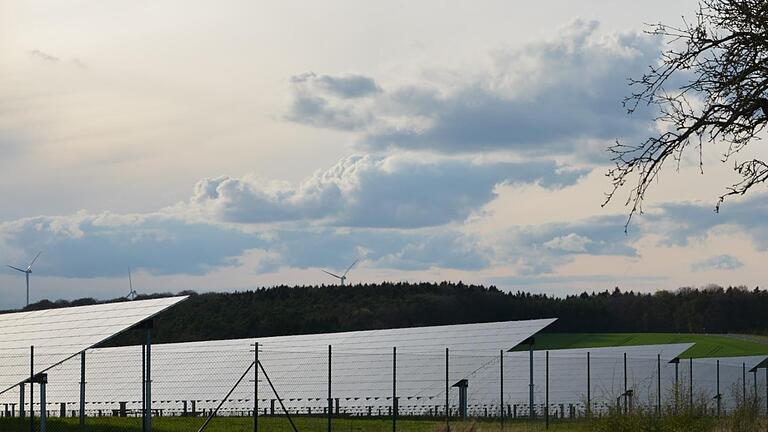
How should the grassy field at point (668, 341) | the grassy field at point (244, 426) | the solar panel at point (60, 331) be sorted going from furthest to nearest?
the grassy field at point (668, 341) → the grassy field at point (244, 426) → the solar panel at point (60, 331)

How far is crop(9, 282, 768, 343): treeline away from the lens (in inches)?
4188

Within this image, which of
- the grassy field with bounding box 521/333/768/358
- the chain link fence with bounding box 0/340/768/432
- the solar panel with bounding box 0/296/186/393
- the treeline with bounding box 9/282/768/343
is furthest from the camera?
the treeline with bounding box 9/282/768/343

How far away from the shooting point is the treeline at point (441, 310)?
106 metres

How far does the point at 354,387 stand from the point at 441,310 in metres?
71.1

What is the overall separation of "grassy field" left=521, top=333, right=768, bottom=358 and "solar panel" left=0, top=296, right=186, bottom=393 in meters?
63.8

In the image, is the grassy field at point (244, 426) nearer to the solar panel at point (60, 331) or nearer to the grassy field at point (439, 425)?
the grassy field at point (439, 425)

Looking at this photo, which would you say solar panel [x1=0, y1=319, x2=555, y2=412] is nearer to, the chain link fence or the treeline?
the chain link fence

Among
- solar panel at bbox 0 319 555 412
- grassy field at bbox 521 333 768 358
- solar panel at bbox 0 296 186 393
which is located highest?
solar panel at bbox 0 296 186 393

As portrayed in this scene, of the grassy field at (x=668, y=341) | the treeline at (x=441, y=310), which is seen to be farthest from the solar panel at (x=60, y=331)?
the treeline at (x=441, y=310)

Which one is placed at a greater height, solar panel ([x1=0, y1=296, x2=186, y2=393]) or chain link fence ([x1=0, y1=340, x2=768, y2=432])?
solar panel ([x1=0, y1=296, x2=186, y2=393])

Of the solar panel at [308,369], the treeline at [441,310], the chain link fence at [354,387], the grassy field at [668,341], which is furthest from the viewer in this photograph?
the treeline at [441,310]

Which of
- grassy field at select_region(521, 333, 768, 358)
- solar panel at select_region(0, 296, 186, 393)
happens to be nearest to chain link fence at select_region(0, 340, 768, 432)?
solar panel at select_region(0, 296, 186, 393)

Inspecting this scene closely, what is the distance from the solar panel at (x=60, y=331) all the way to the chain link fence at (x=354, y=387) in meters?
1.20

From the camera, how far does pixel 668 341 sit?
96938 mm
